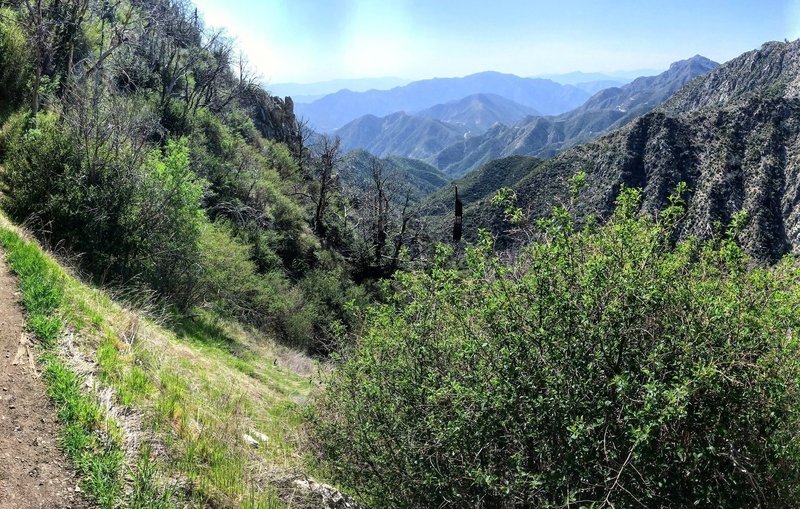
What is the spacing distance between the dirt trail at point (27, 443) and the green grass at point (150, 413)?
12cm

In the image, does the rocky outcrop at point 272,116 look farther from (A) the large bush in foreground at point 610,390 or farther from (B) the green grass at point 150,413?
(A) the large bush in foreground at point 610,390

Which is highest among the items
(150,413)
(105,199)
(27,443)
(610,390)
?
(105,199)

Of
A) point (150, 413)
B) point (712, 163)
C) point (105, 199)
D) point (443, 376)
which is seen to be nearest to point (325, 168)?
point (105, 199)

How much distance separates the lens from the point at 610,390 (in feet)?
15.8

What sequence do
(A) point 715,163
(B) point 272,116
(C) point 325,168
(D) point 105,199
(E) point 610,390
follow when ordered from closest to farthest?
(E) point 610,390 < (D) point 105,199 < (C) point 325,168 < (B) point 272,116 < (A) point 715,163

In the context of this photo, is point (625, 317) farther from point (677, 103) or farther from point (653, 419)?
point (677, 103)

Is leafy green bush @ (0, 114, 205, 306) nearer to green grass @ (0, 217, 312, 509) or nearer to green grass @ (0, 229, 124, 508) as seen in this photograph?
green grass @ (0, 217, 312, 509)

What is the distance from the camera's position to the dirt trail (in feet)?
13.5

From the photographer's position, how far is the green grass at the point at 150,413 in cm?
459

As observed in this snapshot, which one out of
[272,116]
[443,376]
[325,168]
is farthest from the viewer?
[272,116]

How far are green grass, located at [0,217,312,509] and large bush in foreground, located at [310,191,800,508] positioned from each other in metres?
1.90

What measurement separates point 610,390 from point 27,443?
5811 millimetres

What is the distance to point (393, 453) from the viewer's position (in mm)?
6371

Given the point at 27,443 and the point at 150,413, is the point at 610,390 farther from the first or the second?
the point at 27,443
